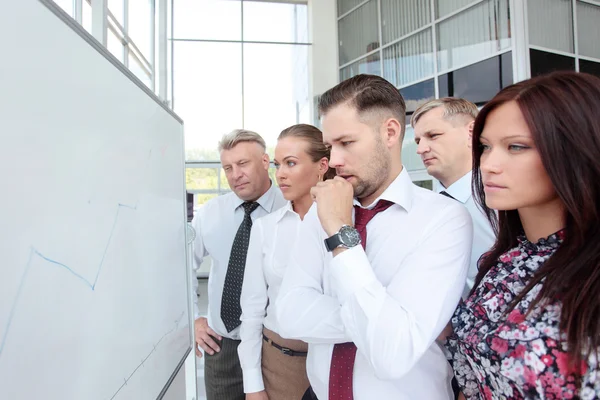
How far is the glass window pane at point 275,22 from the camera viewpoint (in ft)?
29.2

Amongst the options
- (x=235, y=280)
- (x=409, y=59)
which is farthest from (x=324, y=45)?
(x=235, y=280)

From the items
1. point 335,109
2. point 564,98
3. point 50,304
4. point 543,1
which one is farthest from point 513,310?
point 543,1

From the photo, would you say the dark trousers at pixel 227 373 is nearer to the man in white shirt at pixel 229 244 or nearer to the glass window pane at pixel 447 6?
the man in white shirt at pixel 229 244

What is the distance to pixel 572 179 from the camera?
2.78ft

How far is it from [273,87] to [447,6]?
4165mm

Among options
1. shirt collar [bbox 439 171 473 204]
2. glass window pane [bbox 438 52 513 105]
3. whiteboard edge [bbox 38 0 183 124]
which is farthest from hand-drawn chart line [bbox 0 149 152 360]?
glass window pane [bbox 438 52 513 105]

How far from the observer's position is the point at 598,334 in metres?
0.75

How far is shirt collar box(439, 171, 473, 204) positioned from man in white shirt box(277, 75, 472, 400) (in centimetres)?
73

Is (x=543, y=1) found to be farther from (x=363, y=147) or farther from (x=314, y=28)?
(x=363, y=147)

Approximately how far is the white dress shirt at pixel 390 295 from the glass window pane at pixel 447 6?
5.64 meters

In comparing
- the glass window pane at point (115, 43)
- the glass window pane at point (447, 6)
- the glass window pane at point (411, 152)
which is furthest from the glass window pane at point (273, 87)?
the glass window pane at point (115, 43)

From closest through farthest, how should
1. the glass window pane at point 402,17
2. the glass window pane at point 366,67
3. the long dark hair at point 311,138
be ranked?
the long dark hair at point 311,138, the glass window pane at point 402,17, the glass window pane at point 366,67

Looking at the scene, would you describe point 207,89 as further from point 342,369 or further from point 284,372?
point 342,369

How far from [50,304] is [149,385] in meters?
0.54
